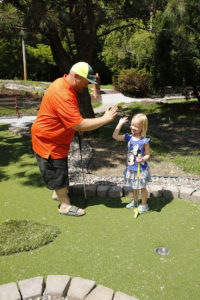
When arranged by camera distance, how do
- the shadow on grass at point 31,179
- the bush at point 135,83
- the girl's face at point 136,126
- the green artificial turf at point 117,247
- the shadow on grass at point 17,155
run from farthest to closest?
the bush at point 135,83 → the shadow on grass at point 17,155 → the shadow on grass at point 31,179 → the girl's face at point 136,126 → the green artificial turf at point 117,247

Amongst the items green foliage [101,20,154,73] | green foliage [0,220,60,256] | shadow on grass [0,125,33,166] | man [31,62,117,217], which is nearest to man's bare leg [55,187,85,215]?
man [31,62,117,217]

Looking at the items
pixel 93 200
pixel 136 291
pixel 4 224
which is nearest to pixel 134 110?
pixel 93 200

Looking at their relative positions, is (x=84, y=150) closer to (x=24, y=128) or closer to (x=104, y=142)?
(x=104, y=142)

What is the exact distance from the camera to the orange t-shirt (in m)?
3.21

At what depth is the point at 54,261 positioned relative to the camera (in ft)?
9.50

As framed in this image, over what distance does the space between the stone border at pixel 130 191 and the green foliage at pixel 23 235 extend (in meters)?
0.96

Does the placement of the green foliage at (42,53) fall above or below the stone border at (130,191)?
above

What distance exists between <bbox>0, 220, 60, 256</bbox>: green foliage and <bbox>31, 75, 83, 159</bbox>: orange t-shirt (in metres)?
0.83

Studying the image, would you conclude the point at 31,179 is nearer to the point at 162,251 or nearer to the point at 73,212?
the point at 73,212

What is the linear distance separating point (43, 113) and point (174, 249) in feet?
6.70

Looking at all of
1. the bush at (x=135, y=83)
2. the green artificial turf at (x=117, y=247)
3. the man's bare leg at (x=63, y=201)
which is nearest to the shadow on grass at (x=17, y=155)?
the green artificial turf at (x=117, y=247)

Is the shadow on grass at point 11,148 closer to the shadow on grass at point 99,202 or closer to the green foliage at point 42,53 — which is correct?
the shadow on grass at point 99,202

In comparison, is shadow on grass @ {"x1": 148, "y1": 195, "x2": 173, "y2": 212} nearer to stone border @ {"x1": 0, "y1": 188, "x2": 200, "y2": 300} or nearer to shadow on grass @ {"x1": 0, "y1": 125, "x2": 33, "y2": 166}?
stone border @ {"x1": 0, "y1": 188, "x2": 200, "y2": 300}

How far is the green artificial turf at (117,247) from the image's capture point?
262 cm
